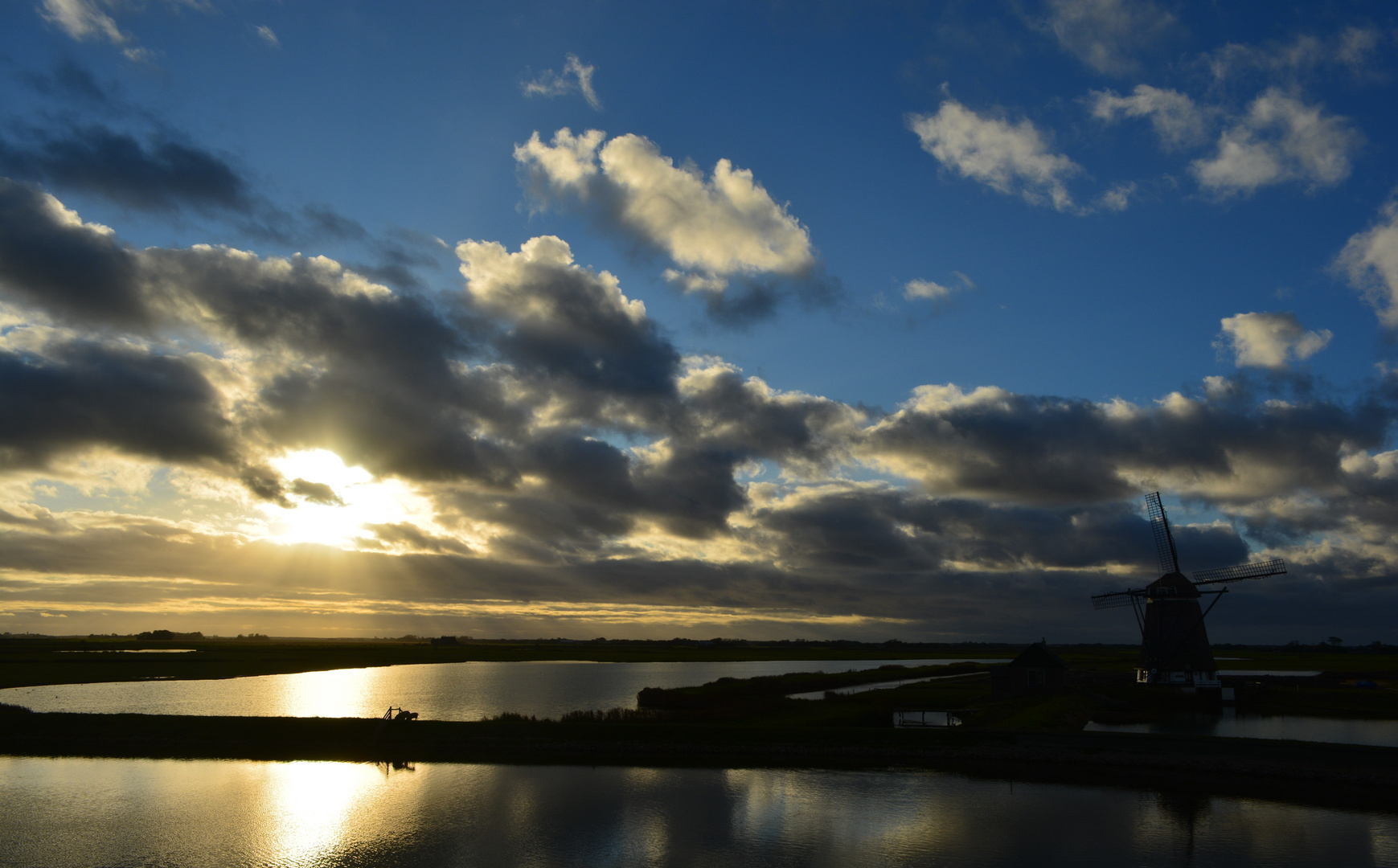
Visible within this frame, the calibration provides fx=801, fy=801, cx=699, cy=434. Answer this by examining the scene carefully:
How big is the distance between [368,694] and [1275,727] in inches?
3367

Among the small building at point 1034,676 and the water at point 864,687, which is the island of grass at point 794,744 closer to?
the small building at point 1034,676

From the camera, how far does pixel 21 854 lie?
26562mm

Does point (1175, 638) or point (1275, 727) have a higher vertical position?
Result: point (1175, 638)

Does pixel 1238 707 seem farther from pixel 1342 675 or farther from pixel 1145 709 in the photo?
pixel 1342 675

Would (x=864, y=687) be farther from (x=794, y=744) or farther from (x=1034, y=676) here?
(x=794, y=744)

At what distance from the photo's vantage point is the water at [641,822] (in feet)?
86.2

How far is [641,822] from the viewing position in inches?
1203

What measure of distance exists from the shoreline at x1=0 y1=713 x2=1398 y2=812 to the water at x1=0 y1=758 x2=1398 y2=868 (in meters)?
3.63

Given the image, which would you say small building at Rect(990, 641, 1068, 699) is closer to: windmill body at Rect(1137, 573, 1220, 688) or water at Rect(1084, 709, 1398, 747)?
water at Rect(1084, 709, 1398, 747)

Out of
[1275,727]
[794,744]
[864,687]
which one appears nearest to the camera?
[794,744]

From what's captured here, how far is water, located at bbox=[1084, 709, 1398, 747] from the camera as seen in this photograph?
54.3 metres

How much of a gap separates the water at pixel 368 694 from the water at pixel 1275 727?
1696 inches

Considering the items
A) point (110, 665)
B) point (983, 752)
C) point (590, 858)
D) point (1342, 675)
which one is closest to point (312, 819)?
point (590, 858)

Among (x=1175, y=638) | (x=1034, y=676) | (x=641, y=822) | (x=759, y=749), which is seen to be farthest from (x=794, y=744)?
(x=1175, y=638)
